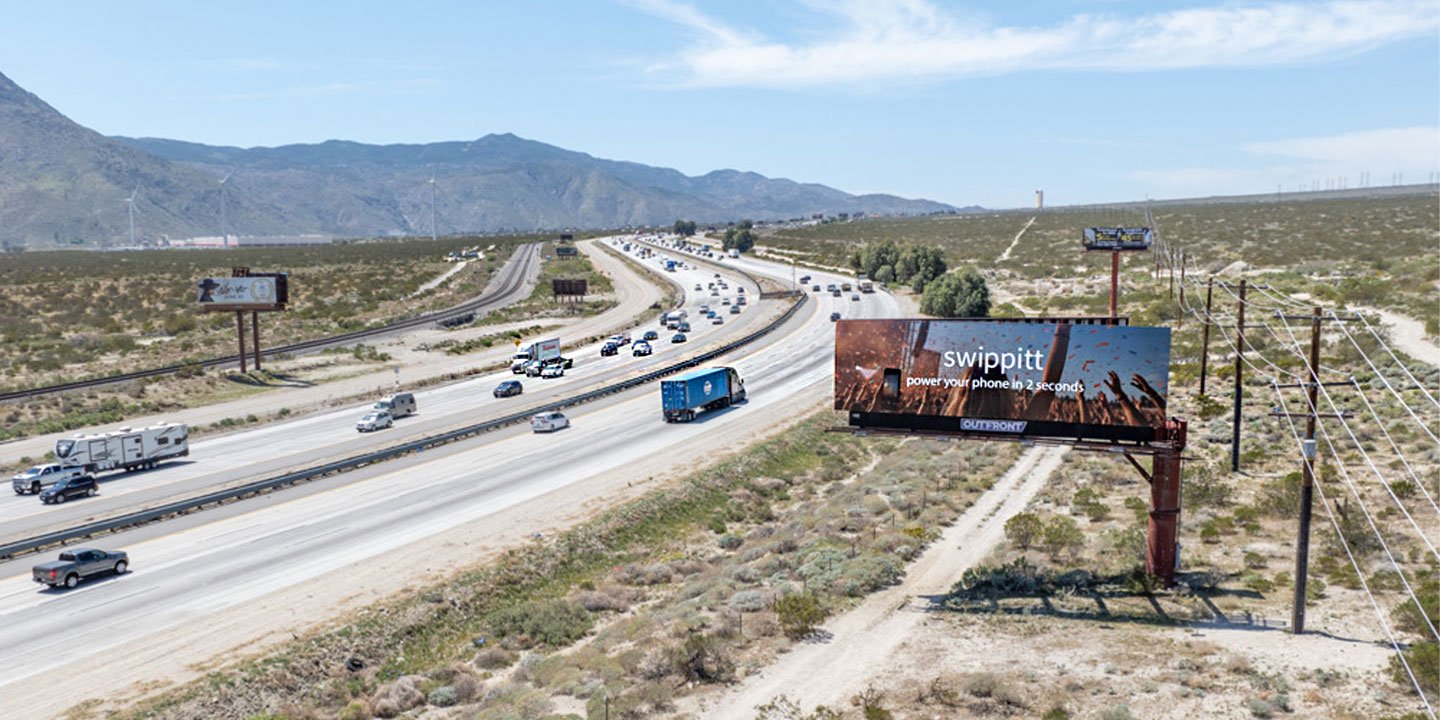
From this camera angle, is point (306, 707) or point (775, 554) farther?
point (775, 554)

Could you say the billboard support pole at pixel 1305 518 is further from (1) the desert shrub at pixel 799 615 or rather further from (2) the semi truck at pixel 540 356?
(2) the semi truck at pixel 540 356

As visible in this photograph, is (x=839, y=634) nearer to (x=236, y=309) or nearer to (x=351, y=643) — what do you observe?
(x=351, y=643)

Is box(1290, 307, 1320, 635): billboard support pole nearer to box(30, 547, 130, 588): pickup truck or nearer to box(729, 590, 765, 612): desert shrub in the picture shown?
box(729, 590, 765, 612): desert shrub

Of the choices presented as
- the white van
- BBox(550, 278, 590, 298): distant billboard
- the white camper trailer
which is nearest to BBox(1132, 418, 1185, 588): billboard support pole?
the white van

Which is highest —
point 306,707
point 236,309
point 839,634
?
point 236,309

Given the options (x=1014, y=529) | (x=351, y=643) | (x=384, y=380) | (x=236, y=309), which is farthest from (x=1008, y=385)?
(x=236, y=309)

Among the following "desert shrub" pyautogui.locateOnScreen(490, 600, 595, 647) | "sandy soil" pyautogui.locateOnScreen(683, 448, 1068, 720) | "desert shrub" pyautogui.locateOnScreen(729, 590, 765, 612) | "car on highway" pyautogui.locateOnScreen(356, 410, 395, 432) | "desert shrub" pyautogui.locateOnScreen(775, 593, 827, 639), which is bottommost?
"desert shrub" pyautogui.locateOnScreen(490, 600, 595, 647)
